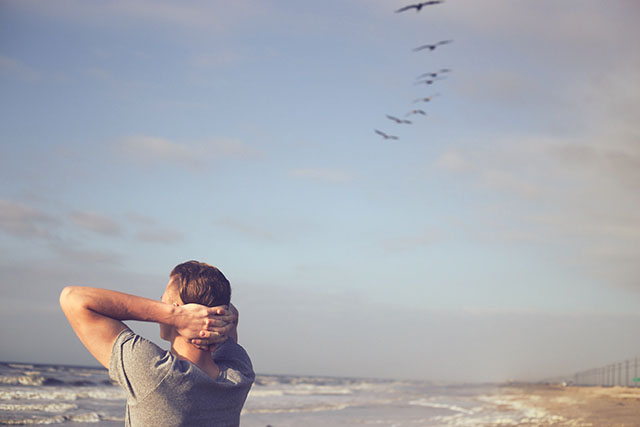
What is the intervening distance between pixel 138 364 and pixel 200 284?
0.29 meters

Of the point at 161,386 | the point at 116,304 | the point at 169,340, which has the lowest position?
→ the point at 161,386

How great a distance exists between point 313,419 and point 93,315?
17.0m

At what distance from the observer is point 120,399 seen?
75.1 ft

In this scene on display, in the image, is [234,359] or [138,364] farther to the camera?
[234,359]

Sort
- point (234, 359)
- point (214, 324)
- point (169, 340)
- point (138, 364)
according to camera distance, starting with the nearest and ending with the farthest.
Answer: point (138, 364)
point (214, 324)
point (169, 340)
point (234, 359)

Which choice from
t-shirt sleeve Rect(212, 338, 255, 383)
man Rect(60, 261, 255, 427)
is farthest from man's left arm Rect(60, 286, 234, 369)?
t-shirt sleeve Rect(212, 338, 255, 383)

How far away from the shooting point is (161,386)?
1.71 m

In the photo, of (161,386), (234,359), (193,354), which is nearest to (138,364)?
(161,386)

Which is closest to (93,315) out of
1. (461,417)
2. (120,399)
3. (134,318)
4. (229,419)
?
(134,318)

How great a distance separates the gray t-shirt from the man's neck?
0.06 metres

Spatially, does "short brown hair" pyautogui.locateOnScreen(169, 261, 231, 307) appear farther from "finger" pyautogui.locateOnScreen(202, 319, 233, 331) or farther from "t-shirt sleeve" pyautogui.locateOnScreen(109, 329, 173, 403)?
"t-shirt sleeve" pyautogui.locateOnScreen(109, 329, 173, 403)

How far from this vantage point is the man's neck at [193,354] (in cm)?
185

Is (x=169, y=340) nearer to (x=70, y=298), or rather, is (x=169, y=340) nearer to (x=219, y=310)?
(x=219, y=310)

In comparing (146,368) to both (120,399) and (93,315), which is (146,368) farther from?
(120,399)
